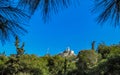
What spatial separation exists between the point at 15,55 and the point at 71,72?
300cm

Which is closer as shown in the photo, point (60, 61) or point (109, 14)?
point (109, 14)

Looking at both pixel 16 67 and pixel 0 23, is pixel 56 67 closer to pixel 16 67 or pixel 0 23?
pixel 16 67

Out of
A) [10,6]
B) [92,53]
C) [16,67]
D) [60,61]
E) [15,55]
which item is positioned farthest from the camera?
[60,61]

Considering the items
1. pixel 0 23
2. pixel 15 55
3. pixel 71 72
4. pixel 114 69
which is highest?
pixel 15 55

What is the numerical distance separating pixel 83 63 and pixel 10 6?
14.5 metres

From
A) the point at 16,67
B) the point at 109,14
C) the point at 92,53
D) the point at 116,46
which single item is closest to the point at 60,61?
the point at 92,53

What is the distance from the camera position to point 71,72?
15.6m

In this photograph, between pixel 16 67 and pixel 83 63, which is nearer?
pixel 16 67

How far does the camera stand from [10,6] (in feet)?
9.50

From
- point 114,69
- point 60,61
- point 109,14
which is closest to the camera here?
point 109,14

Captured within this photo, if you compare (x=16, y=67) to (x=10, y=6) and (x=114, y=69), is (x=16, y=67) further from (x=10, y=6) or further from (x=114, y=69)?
(x=10, y=6)

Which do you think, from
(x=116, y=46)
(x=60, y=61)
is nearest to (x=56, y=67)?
(x=60, y=61)

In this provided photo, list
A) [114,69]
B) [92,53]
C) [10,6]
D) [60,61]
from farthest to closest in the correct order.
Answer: [60,61] → [92,53] → [114,69] → [10,6]

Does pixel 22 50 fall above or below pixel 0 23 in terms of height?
Answer: above
